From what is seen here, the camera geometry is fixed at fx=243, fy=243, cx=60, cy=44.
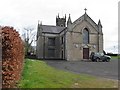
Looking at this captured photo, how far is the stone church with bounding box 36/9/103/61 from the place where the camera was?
56719mm

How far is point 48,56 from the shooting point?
63.9 metres

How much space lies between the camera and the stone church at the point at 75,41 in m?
56.7

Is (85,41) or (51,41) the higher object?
→ (51,41)

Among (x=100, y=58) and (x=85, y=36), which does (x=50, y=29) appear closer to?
(x=85, y=36)

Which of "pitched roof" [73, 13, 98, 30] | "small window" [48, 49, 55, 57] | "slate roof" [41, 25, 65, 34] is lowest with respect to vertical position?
"small window" [48, 49, 55, 57]

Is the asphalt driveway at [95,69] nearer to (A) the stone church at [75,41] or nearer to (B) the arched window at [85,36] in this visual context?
(A) the stone church at [75,41]

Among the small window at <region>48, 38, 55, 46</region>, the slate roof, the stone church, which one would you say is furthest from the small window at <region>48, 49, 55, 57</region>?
the slate roof

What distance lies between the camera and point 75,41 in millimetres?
57312

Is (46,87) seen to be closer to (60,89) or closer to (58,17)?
(60,89)

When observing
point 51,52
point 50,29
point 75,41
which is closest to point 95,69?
point 75,41

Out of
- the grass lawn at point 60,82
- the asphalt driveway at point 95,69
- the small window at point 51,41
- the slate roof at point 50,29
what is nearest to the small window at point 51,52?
the small window at point 51,41

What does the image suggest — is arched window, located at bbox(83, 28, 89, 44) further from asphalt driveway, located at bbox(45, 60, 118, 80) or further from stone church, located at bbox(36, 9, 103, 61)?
asphalt driveway, located at bbox(45, 60, 118, 80)

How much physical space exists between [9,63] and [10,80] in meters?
0.56

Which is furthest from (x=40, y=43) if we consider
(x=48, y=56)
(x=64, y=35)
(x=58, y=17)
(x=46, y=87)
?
(x=46, y=87)
